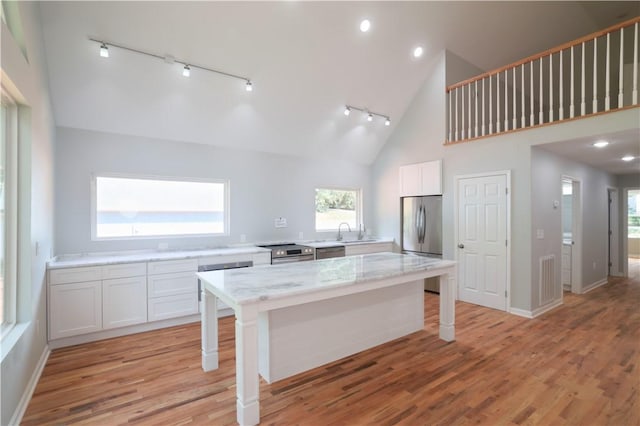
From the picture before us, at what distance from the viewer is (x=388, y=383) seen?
2.49 m

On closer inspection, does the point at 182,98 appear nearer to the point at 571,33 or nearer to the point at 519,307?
the point at 519,307

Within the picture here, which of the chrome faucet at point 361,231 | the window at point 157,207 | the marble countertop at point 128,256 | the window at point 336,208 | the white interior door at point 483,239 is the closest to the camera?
the marble countertop at point 128,256

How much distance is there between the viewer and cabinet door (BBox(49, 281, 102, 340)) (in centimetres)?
307

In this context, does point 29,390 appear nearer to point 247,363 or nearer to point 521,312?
point 247,363

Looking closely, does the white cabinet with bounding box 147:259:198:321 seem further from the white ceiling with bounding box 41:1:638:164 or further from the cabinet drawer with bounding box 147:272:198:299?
the white ceiling with bounding box 41:1:638:164

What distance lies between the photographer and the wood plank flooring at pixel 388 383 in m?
2.10

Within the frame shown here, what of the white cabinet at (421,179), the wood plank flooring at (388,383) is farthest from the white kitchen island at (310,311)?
the white cabinet at (421,179)

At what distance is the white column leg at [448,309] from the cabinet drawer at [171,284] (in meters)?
2.84

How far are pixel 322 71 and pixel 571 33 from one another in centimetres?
467

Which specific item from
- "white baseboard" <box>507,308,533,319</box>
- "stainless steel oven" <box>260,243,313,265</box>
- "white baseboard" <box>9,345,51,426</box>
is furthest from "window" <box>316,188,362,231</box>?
"white baseboard" <box>9,345,51,426</box>

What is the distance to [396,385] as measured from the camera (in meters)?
2.46

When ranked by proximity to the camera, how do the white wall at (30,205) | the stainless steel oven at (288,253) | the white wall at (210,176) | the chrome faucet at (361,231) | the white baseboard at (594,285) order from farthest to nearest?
the chrome faucet at (361,231), the white baseboard at (594,285), the stainless steel oven at (288,253), the white wall at (210,176), the white wall at (30,205)

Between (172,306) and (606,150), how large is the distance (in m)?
6.10

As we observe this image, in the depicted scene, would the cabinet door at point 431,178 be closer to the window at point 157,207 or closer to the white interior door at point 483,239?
the white interior door at point 483,239
